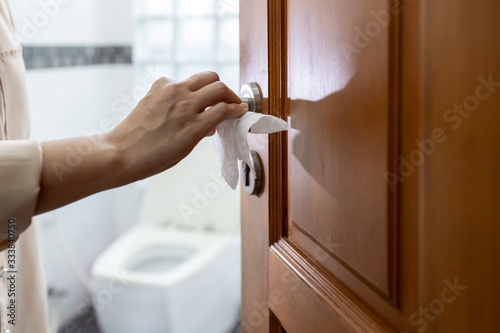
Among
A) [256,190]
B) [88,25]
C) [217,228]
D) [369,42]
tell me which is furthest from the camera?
[88,25]

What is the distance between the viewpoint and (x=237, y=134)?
0.68 meters

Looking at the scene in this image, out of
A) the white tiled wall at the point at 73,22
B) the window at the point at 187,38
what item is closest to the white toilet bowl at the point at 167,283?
the window at the point at 187,38

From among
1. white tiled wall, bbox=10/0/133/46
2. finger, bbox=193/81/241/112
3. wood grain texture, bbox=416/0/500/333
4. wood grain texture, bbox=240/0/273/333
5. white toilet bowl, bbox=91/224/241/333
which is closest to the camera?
wood grain texture, bbox=416/0/500/333

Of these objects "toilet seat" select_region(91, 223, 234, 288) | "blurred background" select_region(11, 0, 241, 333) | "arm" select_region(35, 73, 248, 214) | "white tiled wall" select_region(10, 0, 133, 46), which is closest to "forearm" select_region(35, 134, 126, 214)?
"arm" select_region(35, 73, 248, 214)

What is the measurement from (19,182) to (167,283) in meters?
1.33

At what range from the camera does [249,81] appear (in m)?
0.85

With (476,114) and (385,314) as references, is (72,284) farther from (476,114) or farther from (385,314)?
(476,114)

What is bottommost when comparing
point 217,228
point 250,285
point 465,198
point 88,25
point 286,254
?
point 217,228

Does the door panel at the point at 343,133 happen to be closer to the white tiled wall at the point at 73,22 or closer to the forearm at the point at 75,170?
the forearm at the point at 75,170

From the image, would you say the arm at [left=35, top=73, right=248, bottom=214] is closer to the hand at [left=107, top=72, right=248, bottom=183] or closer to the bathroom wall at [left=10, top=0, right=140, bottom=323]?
the hand at [left=107, top=72, right=248, bottom=183]

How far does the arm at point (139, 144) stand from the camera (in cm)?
57

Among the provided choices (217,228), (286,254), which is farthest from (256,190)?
(217,228)

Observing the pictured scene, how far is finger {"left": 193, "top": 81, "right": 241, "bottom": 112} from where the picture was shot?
0.64 m

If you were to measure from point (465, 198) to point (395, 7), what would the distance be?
18 cm
